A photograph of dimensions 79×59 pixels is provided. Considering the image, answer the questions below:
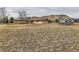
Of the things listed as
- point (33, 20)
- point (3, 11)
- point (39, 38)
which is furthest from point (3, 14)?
point (39, 38)

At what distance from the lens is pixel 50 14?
6.66ft

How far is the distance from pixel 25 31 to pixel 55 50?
1.26ft

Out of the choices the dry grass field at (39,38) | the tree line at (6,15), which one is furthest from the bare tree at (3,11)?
the dry grass field at (39,38)

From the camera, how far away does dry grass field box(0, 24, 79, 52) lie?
201 centimetres

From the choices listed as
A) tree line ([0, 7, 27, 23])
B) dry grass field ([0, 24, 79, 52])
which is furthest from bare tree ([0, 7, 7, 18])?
dry grass field ([0, 24, 79, 52])

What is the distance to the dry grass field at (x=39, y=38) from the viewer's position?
201cm

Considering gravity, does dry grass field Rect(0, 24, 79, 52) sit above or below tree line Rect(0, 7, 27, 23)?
below

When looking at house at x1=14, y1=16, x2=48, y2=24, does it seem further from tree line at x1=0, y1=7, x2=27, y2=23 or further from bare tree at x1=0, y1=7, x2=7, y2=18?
bare tree at x1=0, y1=7, x2=7, y2=18

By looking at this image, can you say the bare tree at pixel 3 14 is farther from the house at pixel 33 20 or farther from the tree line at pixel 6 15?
the house at pixel 33 20

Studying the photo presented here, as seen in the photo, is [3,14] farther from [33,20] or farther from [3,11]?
[33,20]

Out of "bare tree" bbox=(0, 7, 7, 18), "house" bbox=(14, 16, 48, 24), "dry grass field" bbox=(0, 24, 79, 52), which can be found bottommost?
"dry grass field" bbox=(0, 24, 79, 52)

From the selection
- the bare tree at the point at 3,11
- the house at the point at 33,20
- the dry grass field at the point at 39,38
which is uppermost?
the bare tree at the point at 3,11
